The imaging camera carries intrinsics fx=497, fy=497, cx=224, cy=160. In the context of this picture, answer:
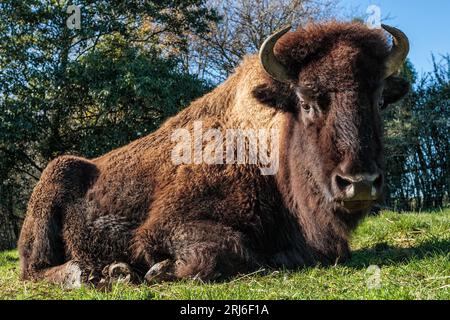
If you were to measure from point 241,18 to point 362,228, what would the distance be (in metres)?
23.5

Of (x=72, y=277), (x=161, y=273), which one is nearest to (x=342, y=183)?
(x=161, y=273)

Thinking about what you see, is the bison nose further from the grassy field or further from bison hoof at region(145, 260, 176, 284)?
bison hoof at region(145, 260, 176, 284)

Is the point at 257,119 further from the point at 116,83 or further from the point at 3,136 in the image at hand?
the point at 3,136

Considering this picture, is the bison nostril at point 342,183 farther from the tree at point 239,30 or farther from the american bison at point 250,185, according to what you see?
the tree at point 239,30

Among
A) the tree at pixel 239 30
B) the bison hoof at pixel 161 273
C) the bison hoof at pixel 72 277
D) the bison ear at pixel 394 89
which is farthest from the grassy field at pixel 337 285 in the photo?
the tree at pixel 239 30

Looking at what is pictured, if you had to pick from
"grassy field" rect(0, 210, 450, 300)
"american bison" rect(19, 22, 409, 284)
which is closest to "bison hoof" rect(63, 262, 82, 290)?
"american bison" rect(19, 22, 409, 284)

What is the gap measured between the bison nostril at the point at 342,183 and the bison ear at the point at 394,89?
174cm

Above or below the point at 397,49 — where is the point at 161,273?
below

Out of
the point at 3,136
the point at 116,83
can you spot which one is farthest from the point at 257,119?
the point at 3,136

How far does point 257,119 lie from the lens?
5.99 metres

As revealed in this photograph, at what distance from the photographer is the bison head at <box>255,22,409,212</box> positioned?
14.7 ft

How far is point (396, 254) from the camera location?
5676 millimetres

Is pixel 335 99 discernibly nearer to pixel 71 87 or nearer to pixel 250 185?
pixel 250 185

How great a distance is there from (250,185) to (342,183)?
1.33m
